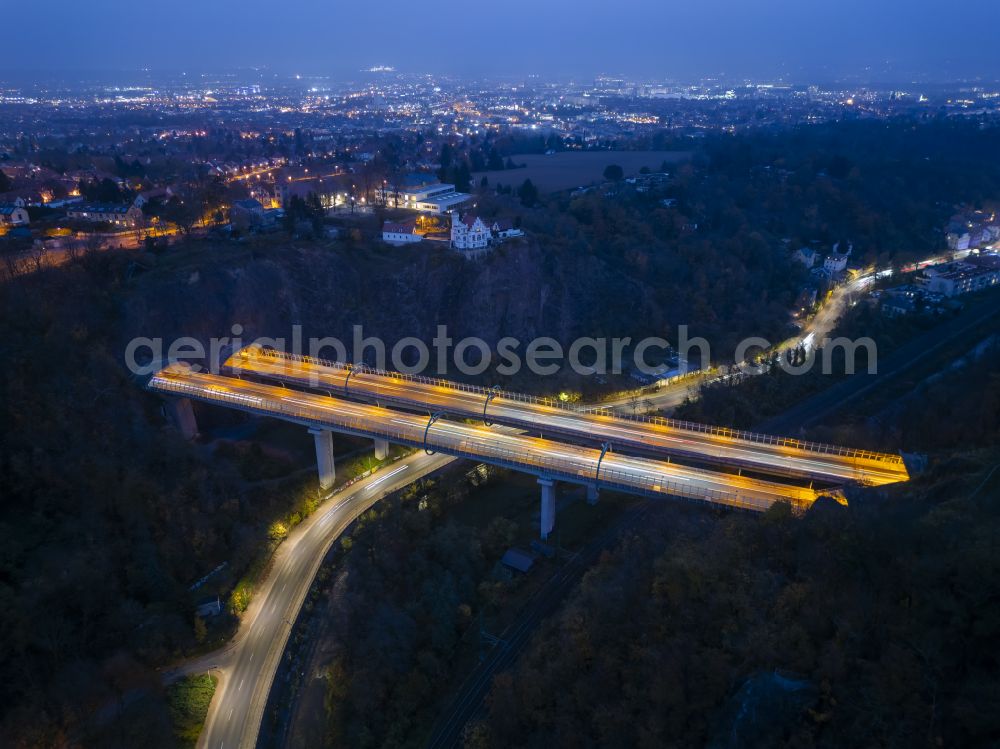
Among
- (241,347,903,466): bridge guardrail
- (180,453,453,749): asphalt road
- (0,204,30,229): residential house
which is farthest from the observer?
(0,204,30,229): residential house

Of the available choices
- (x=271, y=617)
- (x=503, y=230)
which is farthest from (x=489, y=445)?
(x=503, y=230)

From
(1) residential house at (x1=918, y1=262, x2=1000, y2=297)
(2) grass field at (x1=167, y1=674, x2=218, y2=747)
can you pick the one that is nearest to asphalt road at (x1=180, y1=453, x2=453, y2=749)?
(2) grass field at (x1=167, y1=674, x2=218, y2=747)

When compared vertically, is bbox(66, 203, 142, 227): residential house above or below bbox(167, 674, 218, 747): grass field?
above

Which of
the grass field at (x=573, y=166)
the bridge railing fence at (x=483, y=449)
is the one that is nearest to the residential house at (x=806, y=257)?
the grass field at (x=573, y=166)

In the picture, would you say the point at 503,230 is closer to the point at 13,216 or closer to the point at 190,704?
the point at 13,216

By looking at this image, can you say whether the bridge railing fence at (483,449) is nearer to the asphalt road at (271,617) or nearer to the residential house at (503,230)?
the asphalt road at (271,617)

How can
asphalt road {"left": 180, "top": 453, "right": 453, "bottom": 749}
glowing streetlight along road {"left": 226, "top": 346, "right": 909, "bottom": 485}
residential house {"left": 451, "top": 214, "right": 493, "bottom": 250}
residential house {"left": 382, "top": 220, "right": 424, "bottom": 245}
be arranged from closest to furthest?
asphalt road {"left": 180, "top": 453, "right": 453, "bottom": 749}, glowing streetlight along road {"left": 226, "top": 346, "right": 909, "bottom": 485}, residential house {"left": 451, "top": 214, "right": 493, "bottom": 250}, residential house {"left": 382, "top": 220, "right": 424, "bottom": 245}

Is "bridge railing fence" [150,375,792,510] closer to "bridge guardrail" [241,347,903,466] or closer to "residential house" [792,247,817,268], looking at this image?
"bridge guardrail" [241,347,903,466]
